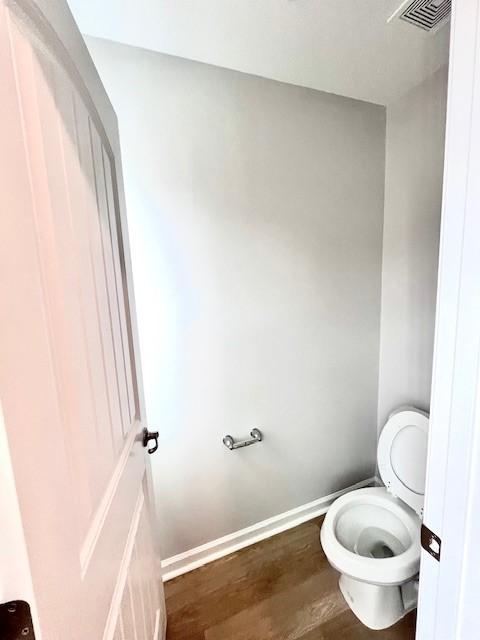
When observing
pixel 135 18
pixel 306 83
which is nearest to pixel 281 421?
pixel 306 83

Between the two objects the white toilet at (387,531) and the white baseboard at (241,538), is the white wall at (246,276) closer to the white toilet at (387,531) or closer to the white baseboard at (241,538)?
the white baseboard at (241,538)

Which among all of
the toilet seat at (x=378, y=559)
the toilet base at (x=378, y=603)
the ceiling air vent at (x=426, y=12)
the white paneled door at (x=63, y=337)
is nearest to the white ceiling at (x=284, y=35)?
the ceiling air vent at (x=426, y=12)

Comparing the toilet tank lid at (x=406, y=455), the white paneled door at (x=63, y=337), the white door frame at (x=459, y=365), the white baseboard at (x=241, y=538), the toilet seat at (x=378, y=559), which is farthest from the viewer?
the white baseboard at (x=241, y=538)

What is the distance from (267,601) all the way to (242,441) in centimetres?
70

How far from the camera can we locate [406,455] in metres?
1.56

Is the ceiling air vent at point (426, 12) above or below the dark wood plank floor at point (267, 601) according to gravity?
above

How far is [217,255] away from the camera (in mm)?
1466

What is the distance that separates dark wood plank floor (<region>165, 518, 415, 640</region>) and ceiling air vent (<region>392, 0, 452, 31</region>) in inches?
92.8

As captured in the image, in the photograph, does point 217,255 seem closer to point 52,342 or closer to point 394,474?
point 52,342

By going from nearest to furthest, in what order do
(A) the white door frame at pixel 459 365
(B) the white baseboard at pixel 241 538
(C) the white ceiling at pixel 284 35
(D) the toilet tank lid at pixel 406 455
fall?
(A) the white door frame at pixel 459 365, (C) the white ceiling at pixel 284 35, (D) the toilet tank lid at pixel 406 455, (B) the white baseboard at pixel 241 538

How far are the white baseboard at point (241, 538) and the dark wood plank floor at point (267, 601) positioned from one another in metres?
0.03

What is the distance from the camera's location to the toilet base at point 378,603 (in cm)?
136

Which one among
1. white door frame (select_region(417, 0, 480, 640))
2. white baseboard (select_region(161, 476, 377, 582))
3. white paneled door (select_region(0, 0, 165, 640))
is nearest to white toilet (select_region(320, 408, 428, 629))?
white baseboard (select_region(161, 476, 377, 582))

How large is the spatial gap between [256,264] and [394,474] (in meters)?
1.24
